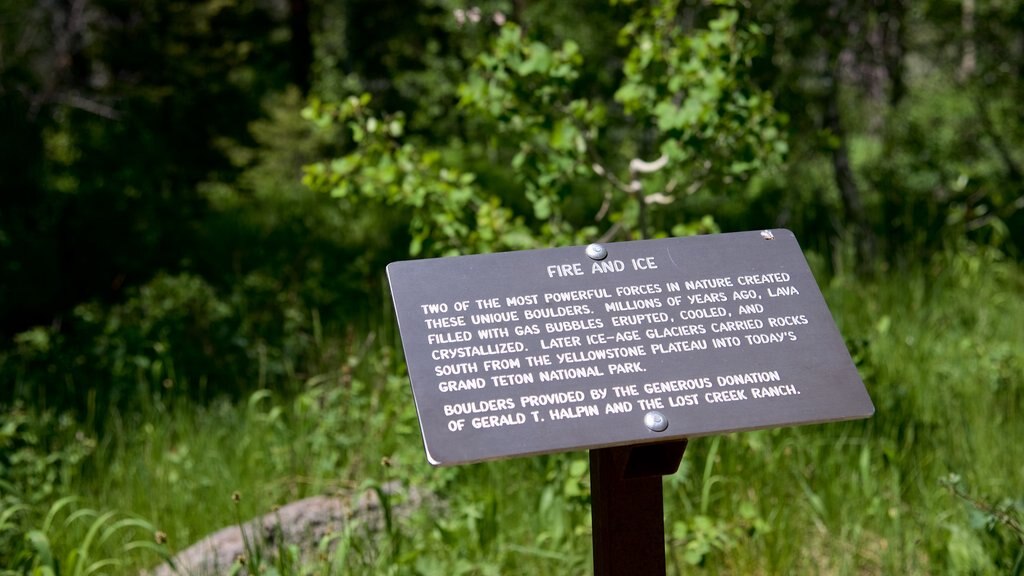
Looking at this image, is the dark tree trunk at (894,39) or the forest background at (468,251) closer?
the forest background at (468,251)

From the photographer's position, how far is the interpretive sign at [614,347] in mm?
2227

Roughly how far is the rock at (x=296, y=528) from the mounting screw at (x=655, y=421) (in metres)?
1.27

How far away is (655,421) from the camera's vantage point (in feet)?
7.38

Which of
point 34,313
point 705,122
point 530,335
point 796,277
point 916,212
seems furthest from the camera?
point 916,212

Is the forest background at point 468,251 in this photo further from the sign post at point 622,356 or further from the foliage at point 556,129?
the sign post at point 622,356

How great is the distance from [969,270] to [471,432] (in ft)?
15.2

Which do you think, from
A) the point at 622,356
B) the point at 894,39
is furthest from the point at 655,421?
the point at 894,39

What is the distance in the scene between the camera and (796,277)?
2.63m

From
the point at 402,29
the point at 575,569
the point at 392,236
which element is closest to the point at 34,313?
the point at 392,236

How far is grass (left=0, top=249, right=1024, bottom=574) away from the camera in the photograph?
3451mm

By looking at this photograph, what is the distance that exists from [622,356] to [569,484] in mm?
1151

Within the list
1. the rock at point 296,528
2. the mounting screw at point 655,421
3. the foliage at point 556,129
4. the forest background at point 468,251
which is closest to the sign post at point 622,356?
the mounting screw at point 655,421

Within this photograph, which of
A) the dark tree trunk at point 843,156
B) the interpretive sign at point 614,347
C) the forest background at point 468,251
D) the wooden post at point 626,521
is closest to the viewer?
the interpretive sign at point 614,347

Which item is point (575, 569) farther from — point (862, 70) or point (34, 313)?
point (862, 70)
